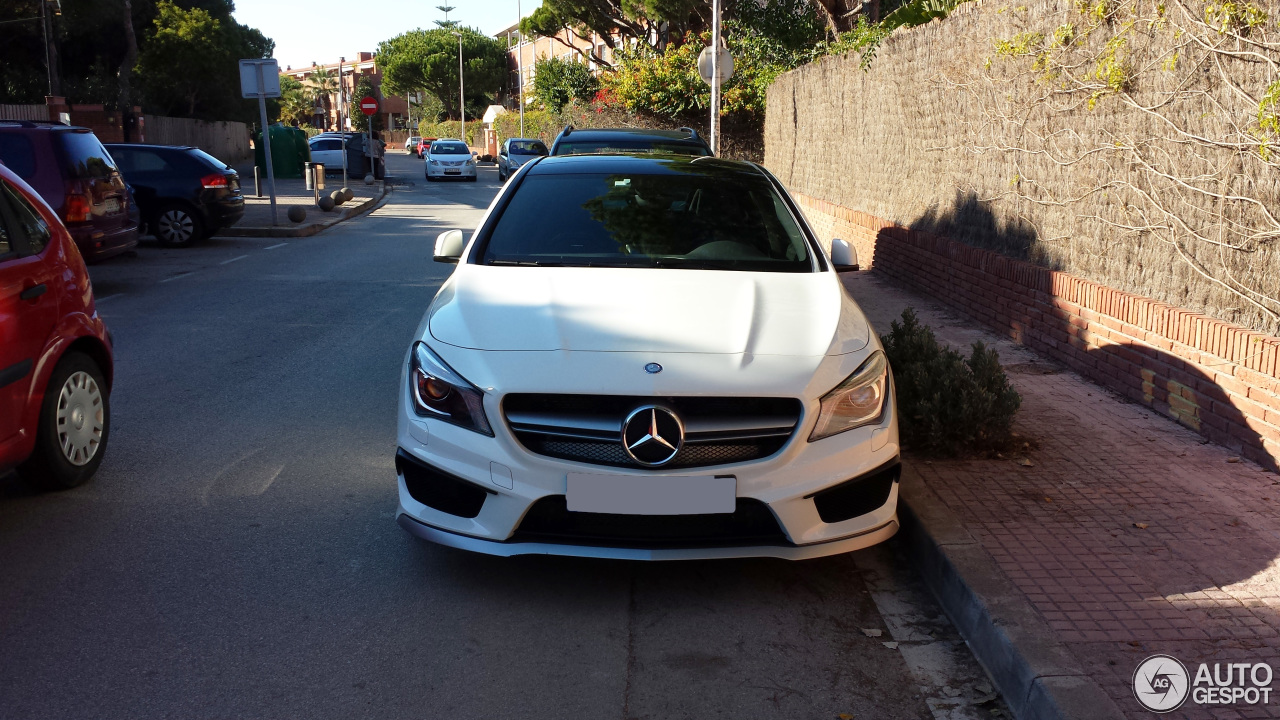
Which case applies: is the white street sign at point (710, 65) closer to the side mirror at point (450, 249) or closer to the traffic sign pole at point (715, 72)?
the traffic sign pole at point (715, 72)

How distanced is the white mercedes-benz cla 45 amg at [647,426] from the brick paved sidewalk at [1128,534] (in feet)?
2.35

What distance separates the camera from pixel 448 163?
4228 cm

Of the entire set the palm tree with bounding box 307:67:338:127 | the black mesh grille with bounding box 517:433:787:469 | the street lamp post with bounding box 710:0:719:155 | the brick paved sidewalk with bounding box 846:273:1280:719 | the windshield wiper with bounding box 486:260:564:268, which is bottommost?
the brick paved sidewalk with bounding box 846:273:1280:719

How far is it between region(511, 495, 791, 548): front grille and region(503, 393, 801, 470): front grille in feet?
0.59

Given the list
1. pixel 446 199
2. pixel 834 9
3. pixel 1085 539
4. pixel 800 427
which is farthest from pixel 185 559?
pixel 446 199

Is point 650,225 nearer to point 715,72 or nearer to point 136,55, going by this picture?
point 715,72

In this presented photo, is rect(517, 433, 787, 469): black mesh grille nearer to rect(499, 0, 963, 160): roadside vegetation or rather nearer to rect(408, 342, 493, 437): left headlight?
rect(408, 342, 493, 437): left headlight

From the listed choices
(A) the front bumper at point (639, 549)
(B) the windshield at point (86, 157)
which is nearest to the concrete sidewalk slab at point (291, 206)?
(B) the windshield at point (86, 157)

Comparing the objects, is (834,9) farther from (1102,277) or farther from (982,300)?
(1102,277)

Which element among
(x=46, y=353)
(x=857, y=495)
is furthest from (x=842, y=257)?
(x=46, y=353)

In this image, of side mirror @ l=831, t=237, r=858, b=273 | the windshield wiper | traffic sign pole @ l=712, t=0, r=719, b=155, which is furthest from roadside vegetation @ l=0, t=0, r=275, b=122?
side mirror @ l=831, t=237, r=858, b=273

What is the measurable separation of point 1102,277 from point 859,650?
14.7 ft

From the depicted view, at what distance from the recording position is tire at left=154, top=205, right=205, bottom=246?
683 inches

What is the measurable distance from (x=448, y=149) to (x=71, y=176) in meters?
32.2
